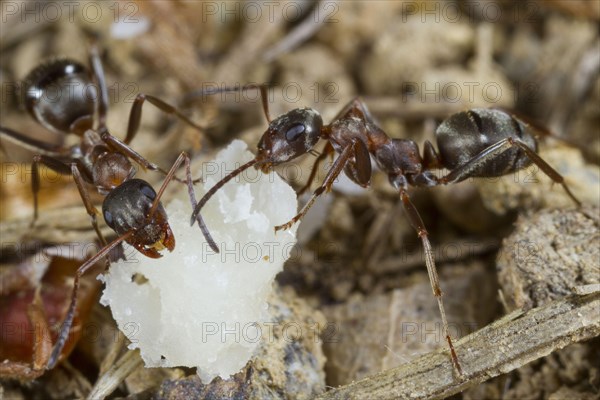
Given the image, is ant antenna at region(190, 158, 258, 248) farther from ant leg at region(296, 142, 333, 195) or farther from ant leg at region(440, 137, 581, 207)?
ant leg at region(440, 137, 581, 207)

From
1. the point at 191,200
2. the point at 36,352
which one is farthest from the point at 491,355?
the point at 36,352

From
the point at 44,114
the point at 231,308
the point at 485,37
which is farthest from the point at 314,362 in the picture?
the point at 485,37

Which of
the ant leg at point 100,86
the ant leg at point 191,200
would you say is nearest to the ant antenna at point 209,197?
the ant leg at point 191,200

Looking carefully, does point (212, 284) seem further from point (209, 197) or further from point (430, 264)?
point (430, 264)

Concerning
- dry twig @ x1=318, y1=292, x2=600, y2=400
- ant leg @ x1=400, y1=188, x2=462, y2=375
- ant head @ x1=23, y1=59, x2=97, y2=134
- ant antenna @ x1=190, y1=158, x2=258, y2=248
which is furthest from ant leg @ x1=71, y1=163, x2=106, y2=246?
ant leg @ x1=400, y1=188, x2=462, y2=375

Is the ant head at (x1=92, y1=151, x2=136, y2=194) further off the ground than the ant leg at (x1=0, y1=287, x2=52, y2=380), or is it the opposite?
the ant head at (x1=92, y1=151, x2=136, y2=194)

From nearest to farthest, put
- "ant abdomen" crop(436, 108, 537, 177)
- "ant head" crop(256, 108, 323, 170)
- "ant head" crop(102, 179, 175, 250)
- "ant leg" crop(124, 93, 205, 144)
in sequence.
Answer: "ant head" crop(102, 179, 175, 250) < "ant head" crop(256, 108, 323, 170) < "ant abdomen" crop(436, 108, 537, 177) < "ant leg" crop(124, 93, 205, 144)

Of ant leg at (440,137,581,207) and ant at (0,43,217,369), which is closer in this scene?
ant at (0,43,217,369)

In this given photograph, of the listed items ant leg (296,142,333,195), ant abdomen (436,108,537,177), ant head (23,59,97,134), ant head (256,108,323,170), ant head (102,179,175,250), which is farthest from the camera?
ant head (23,59,97,134)
